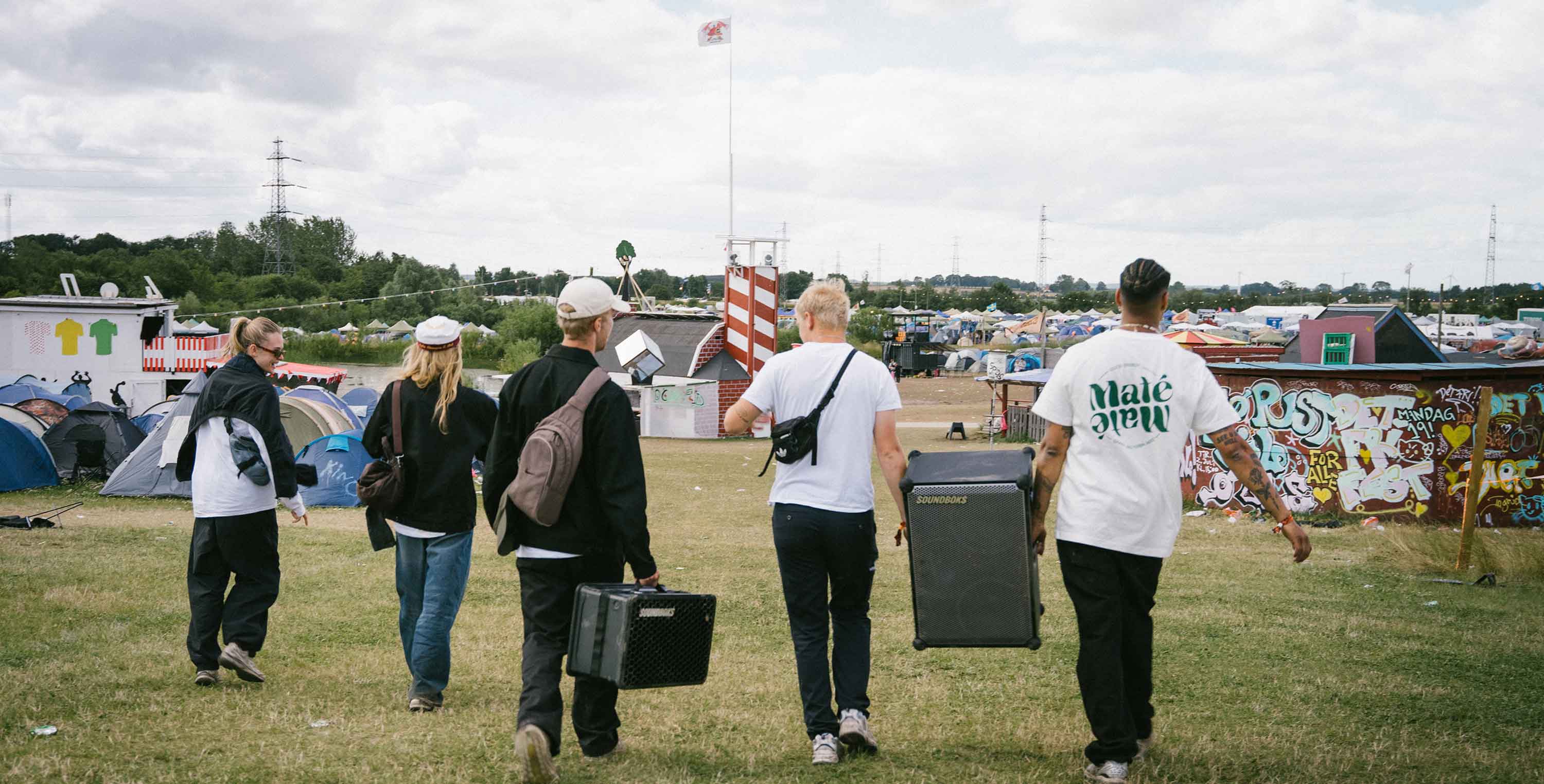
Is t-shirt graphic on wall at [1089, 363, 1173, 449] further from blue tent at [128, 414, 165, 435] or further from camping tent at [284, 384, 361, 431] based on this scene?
blue tent at [128, 414, 165, 435]

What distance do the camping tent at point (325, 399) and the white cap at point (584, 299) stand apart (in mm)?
14385

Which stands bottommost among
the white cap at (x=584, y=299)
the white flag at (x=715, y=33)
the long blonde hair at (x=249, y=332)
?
the long blonde hair at (x=249, y=332)

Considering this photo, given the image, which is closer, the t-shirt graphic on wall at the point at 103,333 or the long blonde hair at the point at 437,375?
the long blonde hair at the point at 437,375

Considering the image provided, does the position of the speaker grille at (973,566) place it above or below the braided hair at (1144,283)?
below

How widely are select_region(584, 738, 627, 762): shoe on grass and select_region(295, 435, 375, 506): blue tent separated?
1183 centimetres

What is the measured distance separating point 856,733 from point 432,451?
218 cm

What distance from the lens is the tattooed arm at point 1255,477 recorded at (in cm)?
417

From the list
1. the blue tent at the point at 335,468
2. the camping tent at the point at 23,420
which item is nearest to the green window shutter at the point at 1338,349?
the blue tent at the point at 335,468

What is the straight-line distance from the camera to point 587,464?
14.0 ft

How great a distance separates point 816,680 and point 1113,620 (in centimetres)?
110

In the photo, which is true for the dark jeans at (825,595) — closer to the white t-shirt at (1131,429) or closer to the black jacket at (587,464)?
the black jacket at (587,464)

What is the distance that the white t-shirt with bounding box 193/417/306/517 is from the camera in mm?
Result: 5652

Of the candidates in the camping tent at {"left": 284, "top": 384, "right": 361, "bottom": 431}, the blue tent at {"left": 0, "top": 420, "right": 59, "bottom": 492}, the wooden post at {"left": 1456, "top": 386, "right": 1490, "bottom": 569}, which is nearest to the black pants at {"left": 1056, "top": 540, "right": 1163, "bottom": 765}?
the wooden post at {"left": 1456, "top": 386, "right": 1490, "bottom": 569}

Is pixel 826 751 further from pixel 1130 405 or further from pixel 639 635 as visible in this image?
pixel 1130 405
